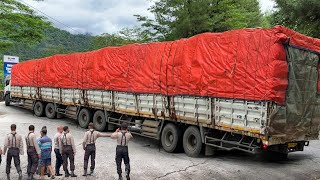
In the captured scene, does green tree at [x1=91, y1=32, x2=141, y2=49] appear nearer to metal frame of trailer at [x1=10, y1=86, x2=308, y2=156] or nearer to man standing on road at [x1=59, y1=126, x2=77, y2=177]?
metal frame of trailer at [x1=10, y1=86, x2=308, y2=156]

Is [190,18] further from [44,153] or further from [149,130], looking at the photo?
[44,153]

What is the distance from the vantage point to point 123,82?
13.8 meters

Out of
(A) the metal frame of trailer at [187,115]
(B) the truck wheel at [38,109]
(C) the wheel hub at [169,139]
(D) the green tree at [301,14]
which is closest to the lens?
(A) the metal frame of trailer at [187,115]

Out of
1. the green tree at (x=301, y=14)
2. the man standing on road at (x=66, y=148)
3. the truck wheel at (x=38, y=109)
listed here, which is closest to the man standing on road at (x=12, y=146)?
the man standing on road at (x=66, y=148)

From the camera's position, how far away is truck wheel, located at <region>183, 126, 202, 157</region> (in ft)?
35.0

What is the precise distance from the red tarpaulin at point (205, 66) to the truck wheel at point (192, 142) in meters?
1.14

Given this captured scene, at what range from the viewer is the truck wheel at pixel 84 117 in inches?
648

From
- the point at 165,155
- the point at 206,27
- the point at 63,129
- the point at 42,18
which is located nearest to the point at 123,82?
the point at 165,155

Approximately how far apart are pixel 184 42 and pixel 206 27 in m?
10.9

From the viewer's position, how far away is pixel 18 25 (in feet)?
72.1

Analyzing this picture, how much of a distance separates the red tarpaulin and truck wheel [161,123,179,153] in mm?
1182

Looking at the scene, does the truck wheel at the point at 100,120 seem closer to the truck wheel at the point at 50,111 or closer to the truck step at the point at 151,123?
the truck step at the point at 151,123

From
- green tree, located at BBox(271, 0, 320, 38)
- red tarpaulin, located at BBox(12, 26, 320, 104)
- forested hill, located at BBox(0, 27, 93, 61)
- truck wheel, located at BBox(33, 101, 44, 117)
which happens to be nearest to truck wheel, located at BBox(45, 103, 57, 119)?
truck wheel, located at BBox(33, 101, 44, 117)

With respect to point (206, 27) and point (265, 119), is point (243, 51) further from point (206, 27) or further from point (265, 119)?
point (206, 27)
